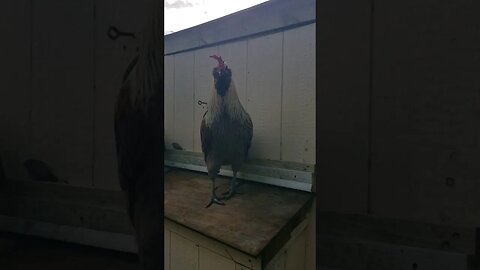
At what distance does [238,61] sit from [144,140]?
0.34 m

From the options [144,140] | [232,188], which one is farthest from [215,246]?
[144,140]

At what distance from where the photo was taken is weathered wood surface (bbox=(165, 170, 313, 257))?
2.36 feet

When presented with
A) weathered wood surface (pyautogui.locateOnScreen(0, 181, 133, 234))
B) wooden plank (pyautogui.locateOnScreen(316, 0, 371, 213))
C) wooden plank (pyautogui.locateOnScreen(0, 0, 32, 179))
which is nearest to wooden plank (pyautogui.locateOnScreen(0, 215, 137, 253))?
weathered wood surface (pyautogui.locateOnScreen(0, 181, 133, 234))

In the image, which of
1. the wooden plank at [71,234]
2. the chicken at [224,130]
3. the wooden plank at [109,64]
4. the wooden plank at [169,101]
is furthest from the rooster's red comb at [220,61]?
the wooden plank at [71,234]

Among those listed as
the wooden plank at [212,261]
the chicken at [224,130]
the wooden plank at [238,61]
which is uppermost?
the wooden plank at [238,61]

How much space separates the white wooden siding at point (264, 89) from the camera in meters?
0.66

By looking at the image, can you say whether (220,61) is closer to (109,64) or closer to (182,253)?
(109,64)

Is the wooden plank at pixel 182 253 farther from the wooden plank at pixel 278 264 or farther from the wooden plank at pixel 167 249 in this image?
the wooden plank at pixel 278 264

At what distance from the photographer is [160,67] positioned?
632mm

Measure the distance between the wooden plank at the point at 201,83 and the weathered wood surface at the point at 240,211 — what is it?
124mm

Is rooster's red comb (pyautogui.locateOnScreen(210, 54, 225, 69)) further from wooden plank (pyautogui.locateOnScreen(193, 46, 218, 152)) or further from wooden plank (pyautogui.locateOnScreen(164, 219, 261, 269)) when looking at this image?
wooden plank (pyautogui.locateOnScreen(164, 219, 261, 269))

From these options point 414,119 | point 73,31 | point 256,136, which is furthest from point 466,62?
point 73,31

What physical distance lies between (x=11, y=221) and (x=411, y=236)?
890 millimetres

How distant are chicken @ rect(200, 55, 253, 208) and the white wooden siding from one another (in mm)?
19
